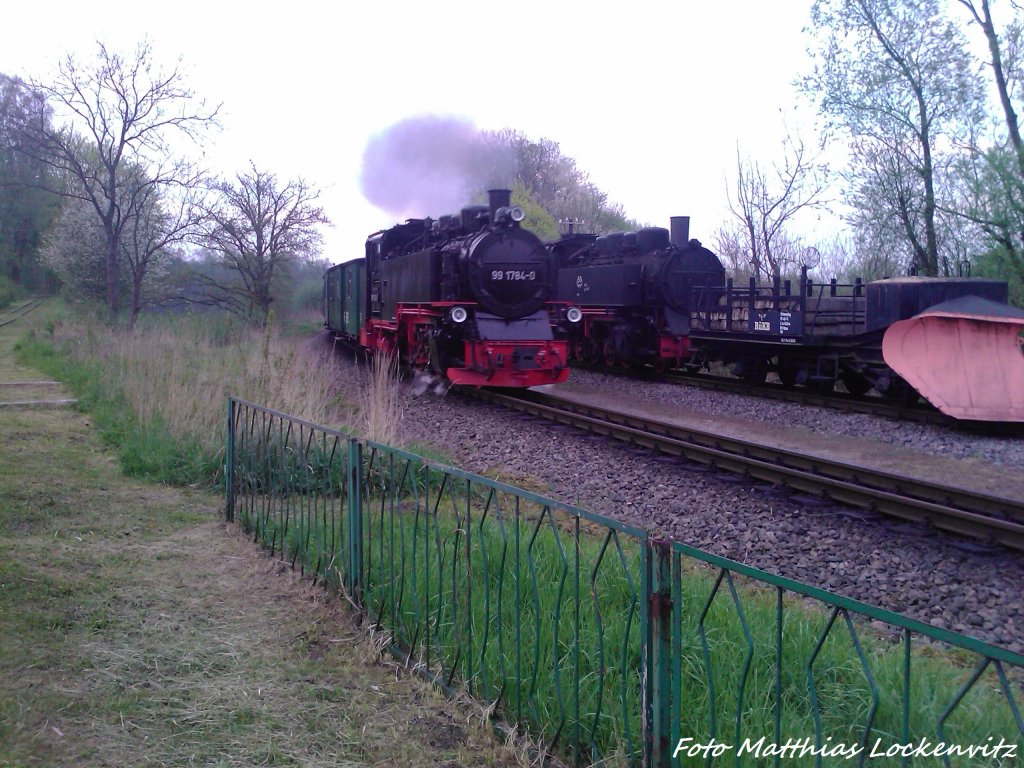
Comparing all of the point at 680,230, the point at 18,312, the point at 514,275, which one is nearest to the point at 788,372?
the point at 680,230

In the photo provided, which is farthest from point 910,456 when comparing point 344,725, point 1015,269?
point 1015,269

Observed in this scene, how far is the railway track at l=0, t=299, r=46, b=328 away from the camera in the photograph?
3524 cm

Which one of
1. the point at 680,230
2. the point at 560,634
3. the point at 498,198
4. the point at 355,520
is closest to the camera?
the point at 560,634

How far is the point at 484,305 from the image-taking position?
13.8m

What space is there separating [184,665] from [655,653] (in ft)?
7.92

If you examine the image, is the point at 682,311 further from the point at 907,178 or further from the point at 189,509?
the point at 189,509

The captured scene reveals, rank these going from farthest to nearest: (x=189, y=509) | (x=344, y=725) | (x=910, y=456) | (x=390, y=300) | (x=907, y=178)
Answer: (x=907, y=178) → (x=390, y=300) → (x=910, y=456) → (x=189, y=509) → (x=344, y=725)

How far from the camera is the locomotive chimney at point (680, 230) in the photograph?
19281 millimetres

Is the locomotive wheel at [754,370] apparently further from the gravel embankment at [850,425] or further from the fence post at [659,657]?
the fence post at [659,657]

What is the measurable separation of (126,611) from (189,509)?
2381 millimetres

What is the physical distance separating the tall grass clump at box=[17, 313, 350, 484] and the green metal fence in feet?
8.96

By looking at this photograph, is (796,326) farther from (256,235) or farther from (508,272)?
(256,235)

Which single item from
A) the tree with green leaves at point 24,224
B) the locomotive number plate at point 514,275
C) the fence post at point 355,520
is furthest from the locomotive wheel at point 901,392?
the tree with green leaves at point 24,224

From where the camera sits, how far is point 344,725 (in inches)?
138
